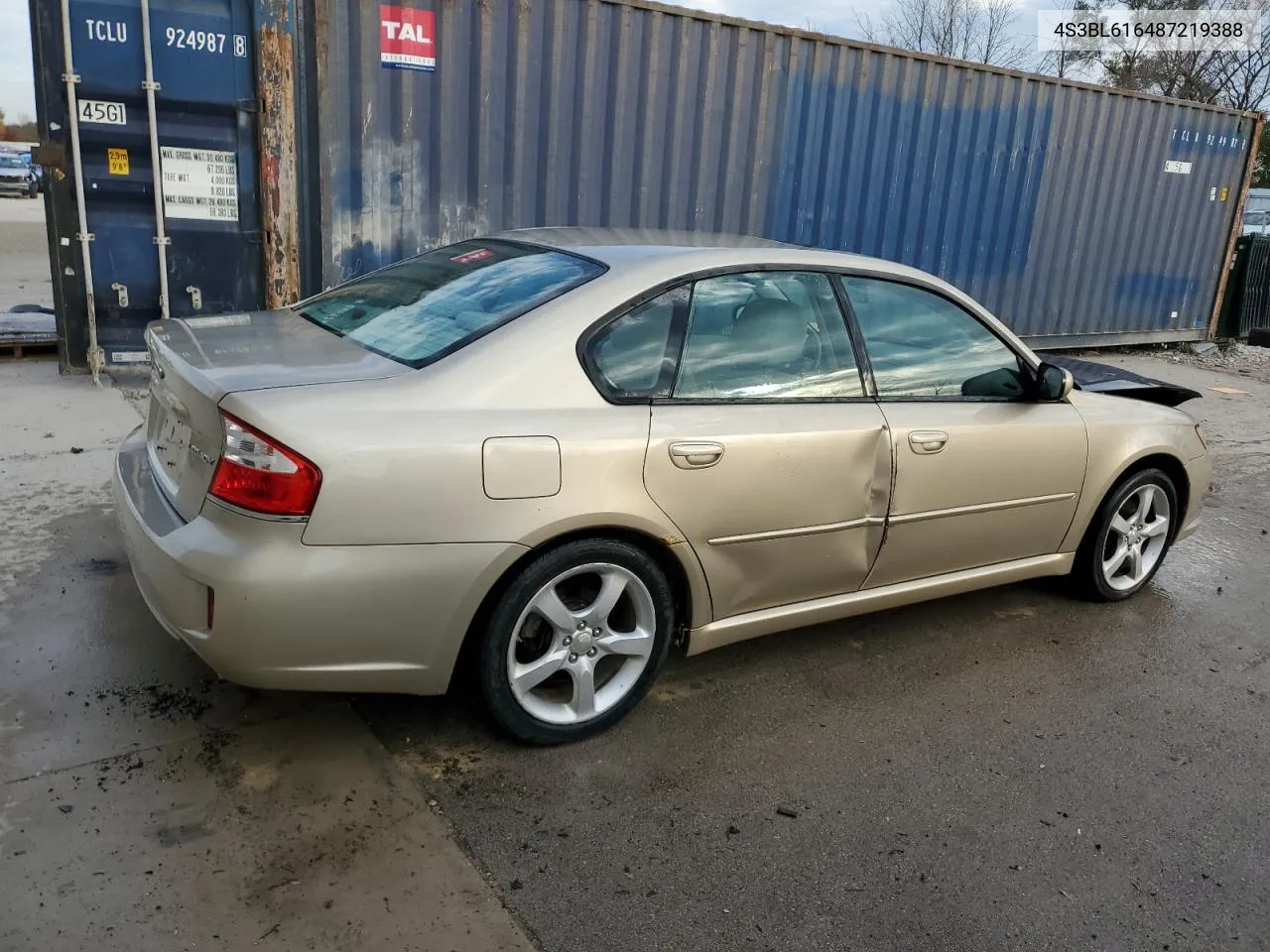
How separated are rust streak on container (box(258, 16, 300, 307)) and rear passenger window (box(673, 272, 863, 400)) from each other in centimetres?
422

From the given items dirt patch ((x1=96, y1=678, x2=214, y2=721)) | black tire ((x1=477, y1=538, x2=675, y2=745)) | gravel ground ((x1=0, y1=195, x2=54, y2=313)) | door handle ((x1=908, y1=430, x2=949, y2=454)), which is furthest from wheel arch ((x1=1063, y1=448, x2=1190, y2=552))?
gravel ground ((x1=0, y1=195, x2=54, y2=313))

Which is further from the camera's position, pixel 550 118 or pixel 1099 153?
pixel 1099 153

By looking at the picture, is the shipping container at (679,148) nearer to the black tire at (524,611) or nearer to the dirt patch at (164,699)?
the dirt patch at (164,699)

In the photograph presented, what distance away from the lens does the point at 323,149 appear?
6691mm

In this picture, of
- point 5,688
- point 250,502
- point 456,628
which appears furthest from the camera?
point 5,688

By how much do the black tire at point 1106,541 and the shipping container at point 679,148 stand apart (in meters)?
4.63

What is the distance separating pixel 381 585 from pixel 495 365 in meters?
0.68

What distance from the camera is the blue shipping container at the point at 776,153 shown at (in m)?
6.93

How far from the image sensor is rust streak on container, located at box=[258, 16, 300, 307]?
636 centimetres

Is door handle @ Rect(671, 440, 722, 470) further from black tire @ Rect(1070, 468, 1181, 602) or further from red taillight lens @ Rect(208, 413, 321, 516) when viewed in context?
black tire @ Rect(1070, 468, 1181, 602)

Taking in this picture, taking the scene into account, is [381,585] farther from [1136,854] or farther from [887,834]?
[1136,854]

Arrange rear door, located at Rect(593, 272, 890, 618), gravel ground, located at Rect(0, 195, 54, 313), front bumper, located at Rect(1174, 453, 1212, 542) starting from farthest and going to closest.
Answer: gravel ground, located at Rect(0, 195, 54, 313) < front bumper, located at Rect(1174, 453, 1212, 542) < rear door, located at Rect(593, 272, 890, 618)

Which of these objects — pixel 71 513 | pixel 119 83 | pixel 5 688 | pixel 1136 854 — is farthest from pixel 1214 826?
pixel 119 83

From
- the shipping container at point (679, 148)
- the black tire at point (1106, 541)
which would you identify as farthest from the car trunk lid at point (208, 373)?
the shipping container at point (679, 148)
